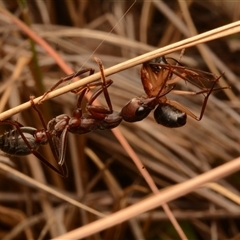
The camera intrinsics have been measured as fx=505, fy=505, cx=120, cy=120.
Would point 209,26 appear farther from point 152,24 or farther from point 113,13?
point 113,13

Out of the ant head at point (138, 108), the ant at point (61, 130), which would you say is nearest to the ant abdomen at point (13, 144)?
the ant at point (61, 130)

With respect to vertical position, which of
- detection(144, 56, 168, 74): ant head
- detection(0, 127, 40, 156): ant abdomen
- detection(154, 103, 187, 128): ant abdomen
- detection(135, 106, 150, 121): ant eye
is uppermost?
detection(0, 127, 40, 156): ant abdomen

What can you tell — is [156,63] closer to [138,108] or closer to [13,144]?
[138,108]

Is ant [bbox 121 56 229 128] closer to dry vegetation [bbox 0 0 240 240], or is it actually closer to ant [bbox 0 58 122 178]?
ant [bbox 0 58 122 178]

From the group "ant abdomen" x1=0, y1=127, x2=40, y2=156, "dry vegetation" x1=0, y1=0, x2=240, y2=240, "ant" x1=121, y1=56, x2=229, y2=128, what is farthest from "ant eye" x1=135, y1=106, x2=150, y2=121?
"dry vegetation" x1=0, y1=0, x2=240, y2=240

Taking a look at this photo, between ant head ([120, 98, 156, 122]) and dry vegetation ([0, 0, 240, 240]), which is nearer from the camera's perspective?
ant head ([120, 98, 156, 122])

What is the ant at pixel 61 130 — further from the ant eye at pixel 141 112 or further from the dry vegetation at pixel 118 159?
the dry vegetation at pixel 118 159

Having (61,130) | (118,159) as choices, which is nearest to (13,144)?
(61,130)

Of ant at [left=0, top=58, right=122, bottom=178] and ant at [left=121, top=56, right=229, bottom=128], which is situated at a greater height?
ant at [left=0, top=58, right=122, bottom=178]
